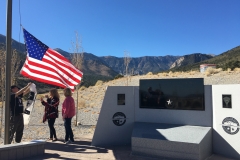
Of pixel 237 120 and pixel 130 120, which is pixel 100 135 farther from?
pixel 237 120

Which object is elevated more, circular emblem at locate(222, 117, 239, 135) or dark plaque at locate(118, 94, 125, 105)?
dark plaque at locate(118, 94, 125, 105)

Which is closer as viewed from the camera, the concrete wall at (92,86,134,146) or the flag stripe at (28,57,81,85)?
the flag stripe at (28,57,81,85)

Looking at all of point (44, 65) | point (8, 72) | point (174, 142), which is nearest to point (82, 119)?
point (44, 65)

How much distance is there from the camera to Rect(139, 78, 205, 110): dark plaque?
679 centimetres

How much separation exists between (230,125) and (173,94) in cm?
176

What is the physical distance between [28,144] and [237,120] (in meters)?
5.33

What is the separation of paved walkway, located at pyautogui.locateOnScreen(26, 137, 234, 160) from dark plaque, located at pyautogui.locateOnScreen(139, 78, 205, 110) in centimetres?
152

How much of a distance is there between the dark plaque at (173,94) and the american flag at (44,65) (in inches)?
93.4

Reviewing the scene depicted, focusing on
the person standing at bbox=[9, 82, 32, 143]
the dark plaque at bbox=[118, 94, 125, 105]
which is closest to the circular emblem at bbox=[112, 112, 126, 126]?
the dark plaque at bbox=[118, 94, 125, 105]

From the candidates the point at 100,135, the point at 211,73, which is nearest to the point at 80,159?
the point at 100,135

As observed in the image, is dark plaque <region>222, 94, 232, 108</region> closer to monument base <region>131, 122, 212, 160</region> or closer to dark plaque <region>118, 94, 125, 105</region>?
monument base <region>131, 122, 212, 160</region>

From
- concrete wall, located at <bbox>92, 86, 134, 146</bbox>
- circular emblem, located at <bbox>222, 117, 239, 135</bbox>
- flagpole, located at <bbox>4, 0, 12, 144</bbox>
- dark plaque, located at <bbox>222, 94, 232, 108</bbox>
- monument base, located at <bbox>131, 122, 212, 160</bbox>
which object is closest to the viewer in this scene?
flagpole, located at <bbox>4, 0, 12, 144</bbox>

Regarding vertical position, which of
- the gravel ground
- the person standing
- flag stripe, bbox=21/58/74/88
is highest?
flag stripe, bbox=21/58/74/88

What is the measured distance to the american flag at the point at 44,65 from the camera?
6461 millimetres
